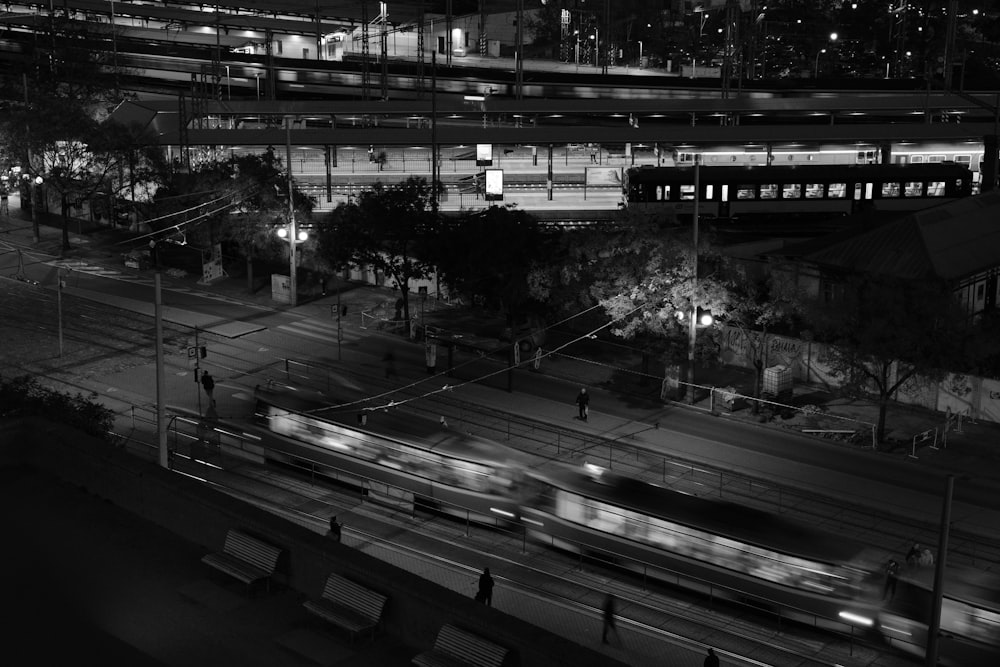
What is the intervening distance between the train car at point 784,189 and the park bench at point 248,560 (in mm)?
38339

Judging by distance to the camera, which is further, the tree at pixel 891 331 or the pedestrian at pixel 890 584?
the tree at pixel 891 331

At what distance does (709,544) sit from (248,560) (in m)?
10.2

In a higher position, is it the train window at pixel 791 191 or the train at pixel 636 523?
the train window at pixel 791 191

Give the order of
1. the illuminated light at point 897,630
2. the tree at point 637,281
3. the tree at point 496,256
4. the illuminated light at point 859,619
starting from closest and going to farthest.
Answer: the illuminated light at point 897,630 → the illuminated light at point 859,619 → the tree at point 637,281 → the tree at point 496,256

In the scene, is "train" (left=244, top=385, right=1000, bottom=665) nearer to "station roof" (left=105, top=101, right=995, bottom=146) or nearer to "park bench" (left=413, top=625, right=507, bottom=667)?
"park bench" (left=413, top=625, right=507, bottom=667)

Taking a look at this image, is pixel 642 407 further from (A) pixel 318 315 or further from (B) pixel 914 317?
(A) pixel 318 315

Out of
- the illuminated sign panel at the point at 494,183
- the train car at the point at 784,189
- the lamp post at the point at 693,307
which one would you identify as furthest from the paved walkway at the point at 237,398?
the train car at the point at 784,189

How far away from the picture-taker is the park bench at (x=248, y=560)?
12.2 metres

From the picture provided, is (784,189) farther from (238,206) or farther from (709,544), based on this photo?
(709,544)

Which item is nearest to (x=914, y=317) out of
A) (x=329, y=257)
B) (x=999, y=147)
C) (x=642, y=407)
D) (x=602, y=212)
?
(x=642, y=407)

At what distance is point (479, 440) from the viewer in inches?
942

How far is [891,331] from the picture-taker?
26.0 meters

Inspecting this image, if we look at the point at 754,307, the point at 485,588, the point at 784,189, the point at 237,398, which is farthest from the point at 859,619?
the point at 784,189

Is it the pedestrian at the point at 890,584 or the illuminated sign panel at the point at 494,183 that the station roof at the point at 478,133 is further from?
the pedestrian at the point at 890,584
